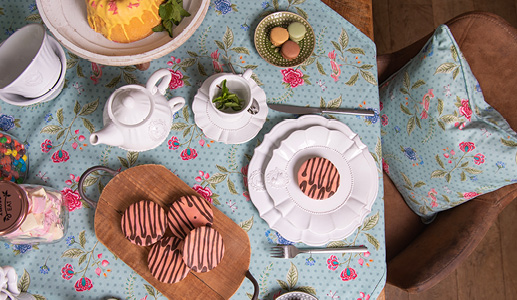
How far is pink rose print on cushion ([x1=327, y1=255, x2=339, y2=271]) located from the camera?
3.15 feet

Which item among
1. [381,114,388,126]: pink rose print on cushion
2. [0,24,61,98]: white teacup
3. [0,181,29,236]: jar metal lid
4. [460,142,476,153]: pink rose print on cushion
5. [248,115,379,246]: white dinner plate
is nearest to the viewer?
[0,181,29,236]: jar metal lid

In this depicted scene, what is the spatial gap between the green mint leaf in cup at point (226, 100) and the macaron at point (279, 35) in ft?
0.69

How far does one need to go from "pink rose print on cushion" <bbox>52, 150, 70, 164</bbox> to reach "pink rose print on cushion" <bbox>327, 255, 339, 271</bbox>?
0.69 m

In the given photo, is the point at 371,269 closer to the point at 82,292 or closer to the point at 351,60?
the point at 351,60

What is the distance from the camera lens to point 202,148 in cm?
97

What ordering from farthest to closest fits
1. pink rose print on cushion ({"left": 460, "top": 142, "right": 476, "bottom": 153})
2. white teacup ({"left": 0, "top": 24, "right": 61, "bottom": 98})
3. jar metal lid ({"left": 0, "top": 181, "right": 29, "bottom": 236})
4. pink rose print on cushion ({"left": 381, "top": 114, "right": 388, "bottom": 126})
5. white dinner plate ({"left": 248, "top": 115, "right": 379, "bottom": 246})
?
pink rose print on cushion ({"left": 381, "top": 114, "right": 388, "bottom": 126}), pink rose print on cushion ({"left": 460, "top": 142, "right": 476, "bottom": 153}), white dinner plate ({"left": 248, "top": 115, "right": 379, "bottom": 246}), white teacup ({"left": 0, "top": 24, "right": 61, "bottom": 98}), jar metal lid ({"left": 0, "top": 181, "right": 29, "bottom": 236})

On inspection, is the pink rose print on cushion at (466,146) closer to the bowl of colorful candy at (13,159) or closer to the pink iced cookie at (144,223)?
Result: the pink iced cookie at (144,223)

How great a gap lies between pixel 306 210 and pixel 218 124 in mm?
301

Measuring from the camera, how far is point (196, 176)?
0.96m

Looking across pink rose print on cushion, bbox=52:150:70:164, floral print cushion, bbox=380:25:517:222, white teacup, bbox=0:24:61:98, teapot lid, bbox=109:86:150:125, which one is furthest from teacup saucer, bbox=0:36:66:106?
floral print cushion, bbox=380:25:517:222

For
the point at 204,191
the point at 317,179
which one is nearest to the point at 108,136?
the point at 204,191

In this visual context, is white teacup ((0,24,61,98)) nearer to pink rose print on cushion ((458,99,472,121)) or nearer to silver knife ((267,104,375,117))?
silver knife ((267,104,375,117))

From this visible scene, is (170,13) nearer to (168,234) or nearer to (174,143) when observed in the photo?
(174,143)

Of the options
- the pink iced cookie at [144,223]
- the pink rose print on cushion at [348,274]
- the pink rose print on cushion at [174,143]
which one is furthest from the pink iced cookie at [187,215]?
the pink rose print on cushion at [348,274]
